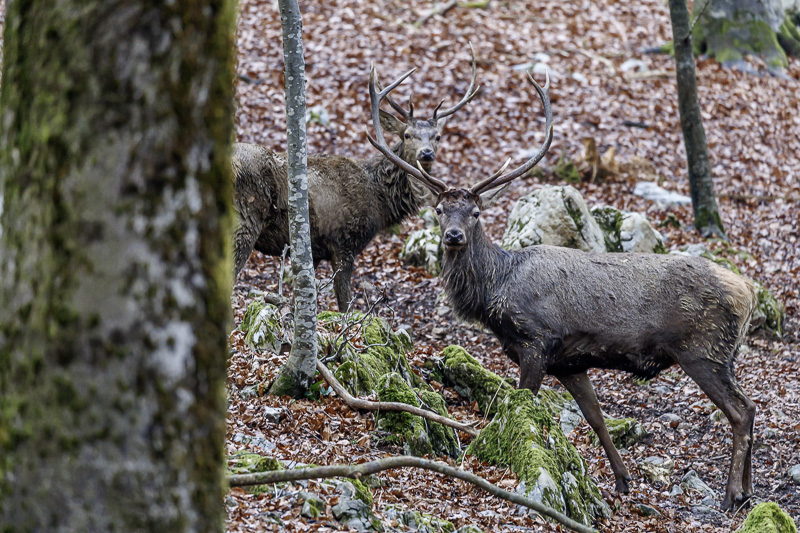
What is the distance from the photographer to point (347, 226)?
994cm

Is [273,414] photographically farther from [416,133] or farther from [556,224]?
[556,224]

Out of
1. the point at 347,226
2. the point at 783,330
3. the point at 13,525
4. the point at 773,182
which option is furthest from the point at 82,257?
the point at 773,182

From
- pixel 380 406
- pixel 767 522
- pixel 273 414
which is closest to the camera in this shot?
pixel 767 522

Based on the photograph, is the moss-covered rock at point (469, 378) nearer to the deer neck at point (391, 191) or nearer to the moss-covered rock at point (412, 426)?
the moss-covered rock at point (412, 426)

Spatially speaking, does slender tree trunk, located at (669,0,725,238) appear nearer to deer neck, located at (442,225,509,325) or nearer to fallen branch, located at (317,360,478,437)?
deer neck, located at (442,225,509,325)

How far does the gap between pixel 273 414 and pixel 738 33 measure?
1569 cm

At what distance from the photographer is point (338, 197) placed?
9961mm

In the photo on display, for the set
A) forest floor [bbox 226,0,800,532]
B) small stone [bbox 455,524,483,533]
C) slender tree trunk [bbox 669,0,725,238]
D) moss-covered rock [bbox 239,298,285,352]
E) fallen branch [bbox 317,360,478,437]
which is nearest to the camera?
small stone [bbox 455,524,483,533]

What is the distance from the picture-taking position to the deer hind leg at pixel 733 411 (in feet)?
23.0

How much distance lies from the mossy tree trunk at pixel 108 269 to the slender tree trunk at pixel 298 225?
12.9 feet

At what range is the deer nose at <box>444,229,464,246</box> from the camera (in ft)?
25.1

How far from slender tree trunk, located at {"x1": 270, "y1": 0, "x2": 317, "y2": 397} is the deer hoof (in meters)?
2.86

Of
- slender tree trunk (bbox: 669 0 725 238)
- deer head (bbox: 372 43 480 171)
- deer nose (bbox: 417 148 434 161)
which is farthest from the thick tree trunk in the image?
deer nose (bbox: 417 148 434 161)

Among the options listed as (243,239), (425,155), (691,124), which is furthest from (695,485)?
(691,124)
